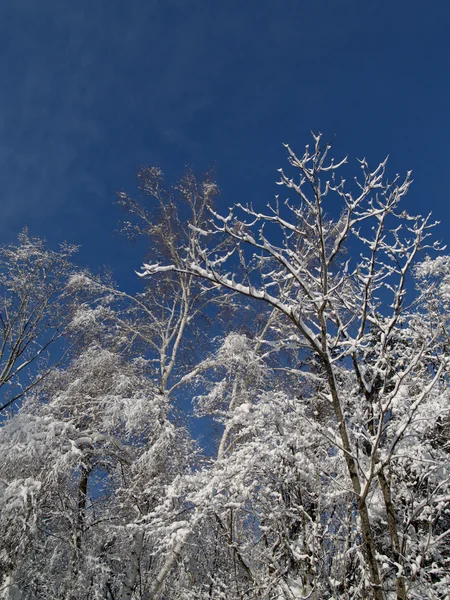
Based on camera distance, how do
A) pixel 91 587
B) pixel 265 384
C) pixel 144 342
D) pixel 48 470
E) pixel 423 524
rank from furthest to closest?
pixel 144 342 → pixel 265 384 → pixel 91 587 → pixel 48 470 → pixel 423 524

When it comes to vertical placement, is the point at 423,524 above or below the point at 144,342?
below

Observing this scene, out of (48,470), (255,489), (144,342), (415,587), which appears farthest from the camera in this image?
(144,342)

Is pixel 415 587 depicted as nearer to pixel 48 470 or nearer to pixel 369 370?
pixel 369 370

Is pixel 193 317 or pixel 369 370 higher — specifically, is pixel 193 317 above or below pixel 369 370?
above

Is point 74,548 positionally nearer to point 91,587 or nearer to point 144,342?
point 91,587

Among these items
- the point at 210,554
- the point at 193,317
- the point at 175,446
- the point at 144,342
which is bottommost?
the point at 210,554

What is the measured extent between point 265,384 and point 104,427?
3380mm

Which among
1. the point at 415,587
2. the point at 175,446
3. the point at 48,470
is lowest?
the point at 415,587

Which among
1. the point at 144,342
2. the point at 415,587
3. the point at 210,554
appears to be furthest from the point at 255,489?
the point at 144,342

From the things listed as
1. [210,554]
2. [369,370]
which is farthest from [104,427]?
[369,370]

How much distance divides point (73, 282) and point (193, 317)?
2823 millimetres

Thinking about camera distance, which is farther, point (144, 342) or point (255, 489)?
point (144, 342)

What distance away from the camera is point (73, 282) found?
847 cm

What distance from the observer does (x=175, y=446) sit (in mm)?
6527
